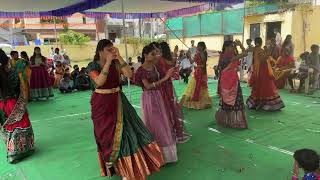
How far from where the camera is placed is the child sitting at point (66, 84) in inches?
386

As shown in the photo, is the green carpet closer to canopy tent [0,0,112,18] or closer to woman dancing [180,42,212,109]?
woman dancing [180,42,212,109]

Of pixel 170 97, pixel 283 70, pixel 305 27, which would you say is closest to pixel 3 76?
pixel 170 97

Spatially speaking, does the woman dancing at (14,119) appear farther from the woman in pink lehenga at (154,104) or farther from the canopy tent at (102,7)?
the canopy tent at (102,7)

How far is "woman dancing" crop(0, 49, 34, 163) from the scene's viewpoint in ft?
13.4

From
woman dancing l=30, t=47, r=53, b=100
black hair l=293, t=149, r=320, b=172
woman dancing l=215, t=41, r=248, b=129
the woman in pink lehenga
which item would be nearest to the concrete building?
woman dancing l=30, t=47, r=53, b=100

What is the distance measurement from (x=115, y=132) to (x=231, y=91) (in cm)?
253

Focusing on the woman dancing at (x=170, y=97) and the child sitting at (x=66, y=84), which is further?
the child sitting at (x=66, y=84)

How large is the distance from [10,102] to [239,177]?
2.85 m

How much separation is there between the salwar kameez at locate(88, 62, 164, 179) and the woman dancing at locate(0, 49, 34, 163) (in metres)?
1.52

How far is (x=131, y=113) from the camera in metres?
3.21

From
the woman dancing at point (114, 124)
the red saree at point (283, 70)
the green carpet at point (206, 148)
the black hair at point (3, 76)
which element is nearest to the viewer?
the woman dancing at point (114, 124)

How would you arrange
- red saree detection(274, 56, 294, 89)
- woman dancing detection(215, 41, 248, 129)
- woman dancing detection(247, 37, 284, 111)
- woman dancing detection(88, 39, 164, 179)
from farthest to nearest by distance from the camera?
1. red saree detection(274, 56, 294, 89)
2. woman dancing detection(247, 37, 284, 111)
3. woman dancing detection(215, 41, 248, 129)
4. woman dancing detection(88, 39, 164, 179)

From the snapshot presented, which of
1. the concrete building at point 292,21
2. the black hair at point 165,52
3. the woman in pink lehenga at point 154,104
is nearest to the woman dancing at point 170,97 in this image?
the black hair at point 165,52

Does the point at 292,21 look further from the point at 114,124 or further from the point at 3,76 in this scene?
the point at 114,124
